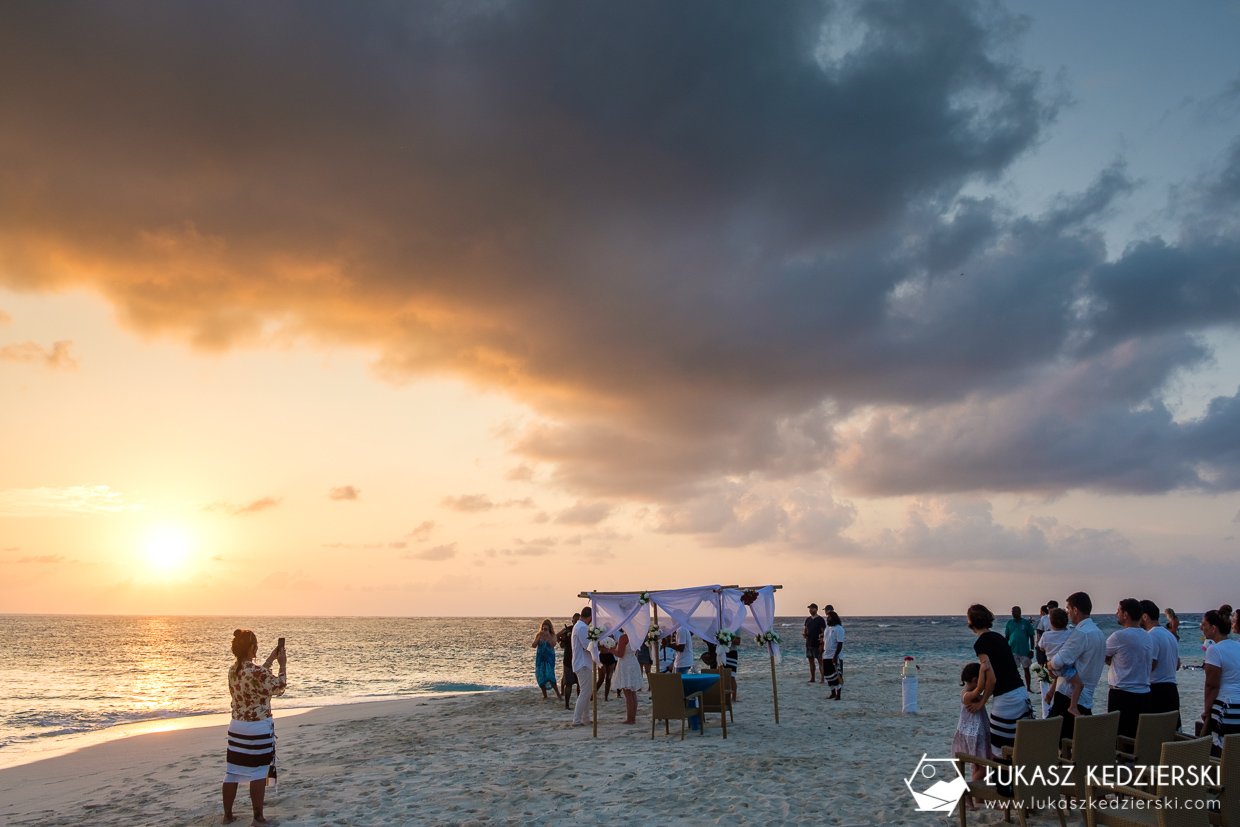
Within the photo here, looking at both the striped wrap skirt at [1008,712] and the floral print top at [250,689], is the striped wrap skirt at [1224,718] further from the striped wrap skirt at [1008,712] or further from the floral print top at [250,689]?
the floral print top at [250,689]

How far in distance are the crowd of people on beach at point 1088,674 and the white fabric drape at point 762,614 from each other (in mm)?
5610

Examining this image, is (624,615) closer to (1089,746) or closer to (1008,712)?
(1008,712)

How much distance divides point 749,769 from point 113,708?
23382mm

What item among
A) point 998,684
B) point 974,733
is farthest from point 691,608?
point 998,684

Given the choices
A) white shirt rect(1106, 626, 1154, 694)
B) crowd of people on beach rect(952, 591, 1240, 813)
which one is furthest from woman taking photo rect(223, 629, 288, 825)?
white shirt rect(1106, 626, 1154, 694)

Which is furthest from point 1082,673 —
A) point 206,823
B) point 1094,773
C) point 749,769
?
point 206,823

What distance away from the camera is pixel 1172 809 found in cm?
465

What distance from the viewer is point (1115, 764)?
588 cm

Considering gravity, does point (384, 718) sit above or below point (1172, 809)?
below

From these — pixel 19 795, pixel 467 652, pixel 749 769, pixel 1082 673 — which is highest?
pixel 1082 673

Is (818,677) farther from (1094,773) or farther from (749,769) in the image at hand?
(1094,773)

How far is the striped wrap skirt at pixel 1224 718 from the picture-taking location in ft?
21.2

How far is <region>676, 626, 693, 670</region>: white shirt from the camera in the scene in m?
14.2

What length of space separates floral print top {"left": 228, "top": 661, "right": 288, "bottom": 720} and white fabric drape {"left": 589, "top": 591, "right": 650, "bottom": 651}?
634cm
